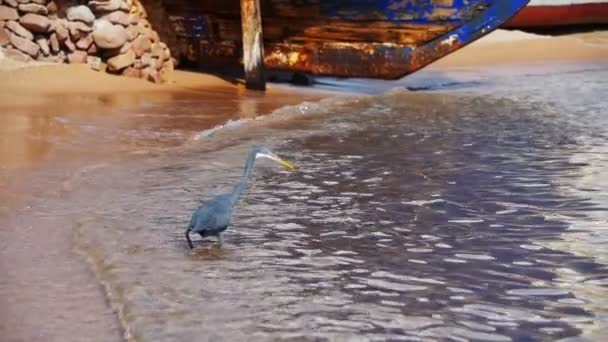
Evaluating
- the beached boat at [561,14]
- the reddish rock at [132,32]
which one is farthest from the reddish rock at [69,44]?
the beached boat at [561,14]

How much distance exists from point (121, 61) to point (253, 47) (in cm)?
131

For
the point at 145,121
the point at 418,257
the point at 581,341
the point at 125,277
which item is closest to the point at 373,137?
the point at 145,121

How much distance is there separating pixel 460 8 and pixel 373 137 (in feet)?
9.98

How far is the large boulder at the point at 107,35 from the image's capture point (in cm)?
1094

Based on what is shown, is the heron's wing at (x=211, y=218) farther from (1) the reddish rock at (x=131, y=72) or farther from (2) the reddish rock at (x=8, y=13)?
(2) the reddish rock at (x=8, y=13)

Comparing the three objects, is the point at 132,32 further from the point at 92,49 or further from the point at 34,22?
the point at 34,22

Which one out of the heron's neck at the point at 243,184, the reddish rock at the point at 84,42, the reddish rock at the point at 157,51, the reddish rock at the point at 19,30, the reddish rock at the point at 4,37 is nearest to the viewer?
the heron's neck at the point at 243,184

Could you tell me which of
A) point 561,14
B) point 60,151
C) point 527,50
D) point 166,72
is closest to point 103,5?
point 166,72

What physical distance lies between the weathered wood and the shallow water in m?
1.69

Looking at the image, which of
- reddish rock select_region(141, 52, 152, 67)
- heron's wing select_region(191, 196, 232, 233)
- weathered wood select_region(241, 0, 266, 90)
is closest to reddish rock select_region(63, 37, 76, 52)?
reddish rock select_region(141, 52, 152, 67)

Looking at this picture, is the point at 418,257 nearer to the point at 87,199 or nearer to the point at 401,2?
the point at 87,199

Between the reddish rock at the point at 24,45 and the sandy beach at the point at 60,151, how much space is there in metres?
0.33

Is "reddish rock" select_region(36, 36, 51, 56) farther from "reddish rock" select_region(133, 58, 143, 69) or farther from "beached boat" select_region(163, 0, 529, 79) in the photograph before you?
"beached boat" select_region(163, 0, 529, 79)

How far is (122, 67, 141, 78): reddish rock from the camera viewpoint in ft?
36.0
